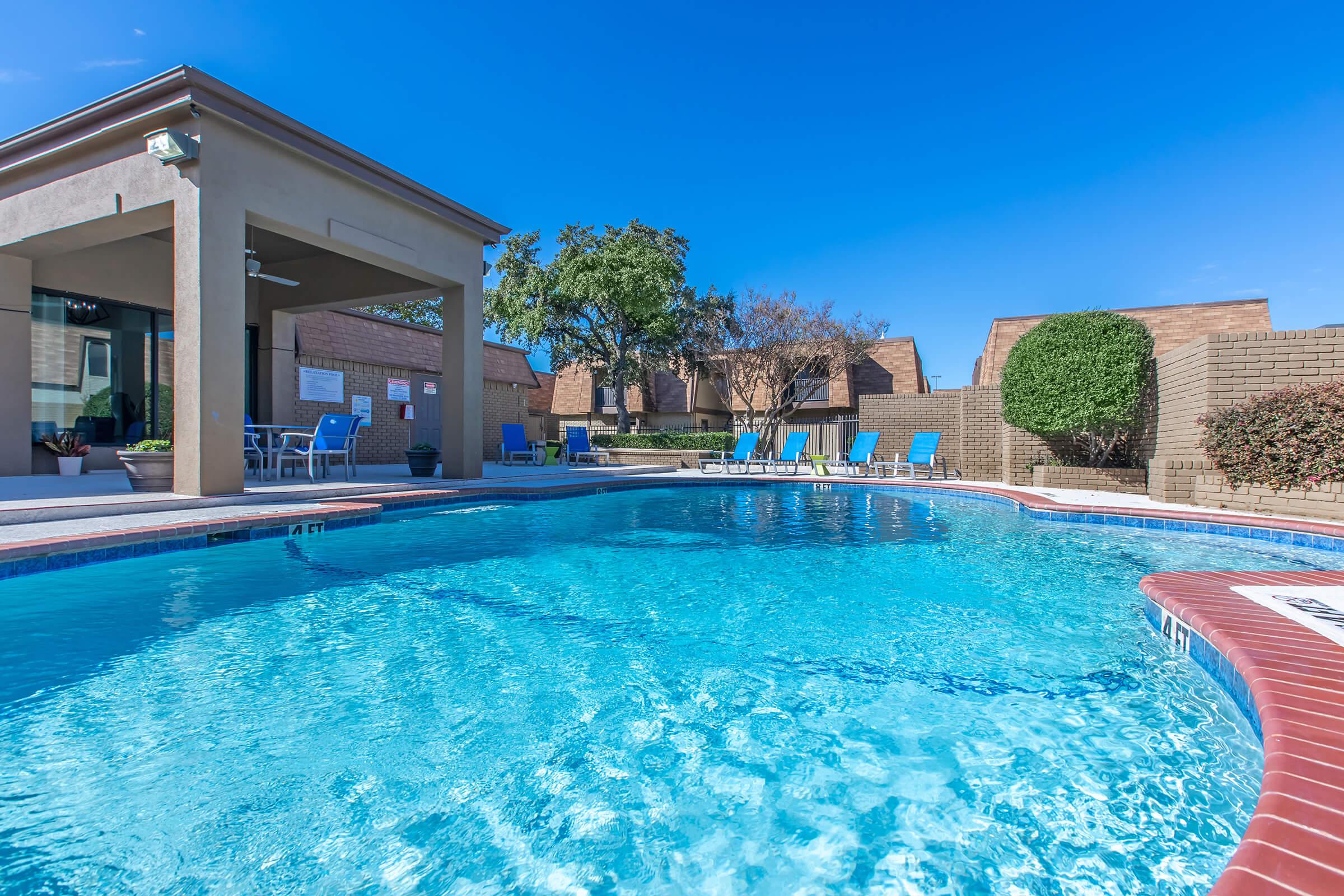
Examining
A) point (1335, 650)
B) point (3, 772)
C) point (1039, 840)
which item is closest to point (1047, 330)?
point (1335, 650)

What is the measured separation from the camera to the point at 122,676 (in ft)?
8.69

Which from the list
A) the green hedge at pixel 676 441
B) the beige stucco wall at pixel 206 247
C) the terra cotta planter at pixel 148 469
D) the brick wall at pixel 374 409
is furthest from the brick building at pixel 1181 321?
the terra cotta planter at pixel 148 469

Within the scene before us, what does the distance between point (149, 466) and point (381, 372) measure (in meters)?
7.98

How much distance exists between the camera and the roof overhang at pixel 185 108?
20.4 ft

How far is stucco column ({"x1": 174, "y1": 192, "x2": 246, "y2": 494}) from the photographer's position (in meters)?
6.41

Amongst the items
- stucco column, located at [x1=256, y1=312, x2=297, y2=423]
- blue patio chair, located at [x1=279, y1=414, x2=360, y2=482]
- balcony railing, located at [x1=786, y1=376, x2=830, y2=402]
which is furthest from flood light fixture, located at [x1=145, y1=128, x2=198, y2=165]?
balcony railing, located at [x1=786, y1=376, x2=830, y2=402]

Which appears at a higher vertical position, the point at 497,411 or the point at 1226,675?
the point at 497,411

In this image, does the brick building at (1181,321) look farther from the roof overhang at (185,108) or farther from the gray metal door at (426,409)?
the roof overhang at (185,108)

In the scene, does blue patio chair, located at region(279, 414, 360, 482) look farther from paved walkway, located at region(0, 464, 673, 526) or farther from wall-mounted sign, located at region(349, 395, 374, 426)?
wall-mounted sign, located at region(349, 395, 374, 426)

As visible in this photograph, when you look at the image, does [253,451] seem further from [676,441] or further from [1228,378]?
[1228,378]

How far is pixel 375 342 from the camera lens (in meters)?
14.3

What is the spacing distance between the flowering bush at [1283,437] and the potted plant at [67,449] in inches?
617

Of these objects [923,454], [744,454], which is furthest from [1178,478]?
[744,454]

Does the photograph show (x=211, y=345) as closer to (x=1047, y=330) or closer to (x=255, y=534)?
(x=255, y=534)
